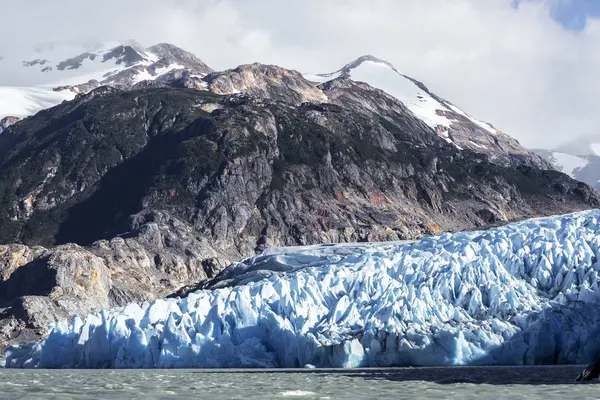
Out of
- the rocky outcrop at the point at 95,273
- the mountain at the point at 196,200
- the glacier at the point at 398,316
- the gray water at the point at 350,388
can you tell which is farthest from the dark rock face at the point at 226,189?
the gray water at the point at 350,388

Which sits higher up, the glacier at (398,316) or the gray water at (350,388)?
the glacier at (398,316)

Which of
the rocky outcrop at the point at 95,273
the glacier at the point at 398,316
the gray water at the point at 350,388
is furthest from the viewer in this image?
the rocky outcrop at the point at 95,273

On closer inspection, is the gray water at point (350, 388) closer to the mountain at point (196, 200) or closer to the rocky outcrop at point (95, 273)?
the rocky outcrop at point (95, 273)

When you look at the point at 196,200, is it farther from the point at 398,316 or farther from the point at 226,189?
the point at 398,316

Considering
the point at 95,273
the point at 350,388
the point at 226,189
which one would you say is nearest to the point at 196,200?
the point at 226,189

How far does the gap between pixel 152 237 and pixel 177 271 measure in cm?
825

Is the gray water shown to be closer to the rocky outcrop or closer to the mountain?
the rocky outcrop

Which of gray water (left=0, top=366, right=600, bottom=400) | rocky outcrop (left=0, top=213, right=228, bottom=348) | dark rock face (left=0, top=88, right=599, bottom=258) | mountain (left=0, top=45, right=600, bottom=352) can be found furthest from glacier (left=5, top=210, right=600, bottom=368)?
dark rock face (left=0, top=88, right=599, bottom=258)

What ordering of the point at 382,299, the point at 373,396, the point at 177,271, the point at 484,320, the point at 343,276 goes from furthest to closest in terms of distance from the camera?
the point at 177,271 → the point at 343,276 → the point at 382,299 → the point at 484,320 → the point at 373,396

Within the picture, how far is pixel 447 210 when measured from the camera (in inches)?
7657

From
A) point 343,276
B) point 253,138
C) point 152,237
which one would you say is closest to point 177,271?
point 152,237

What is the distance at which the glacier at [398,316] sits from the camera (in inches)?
2160

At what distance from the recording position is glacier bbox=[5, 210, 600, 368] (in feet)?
180

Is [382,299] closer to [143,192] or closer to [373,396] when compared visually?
[373,396]
